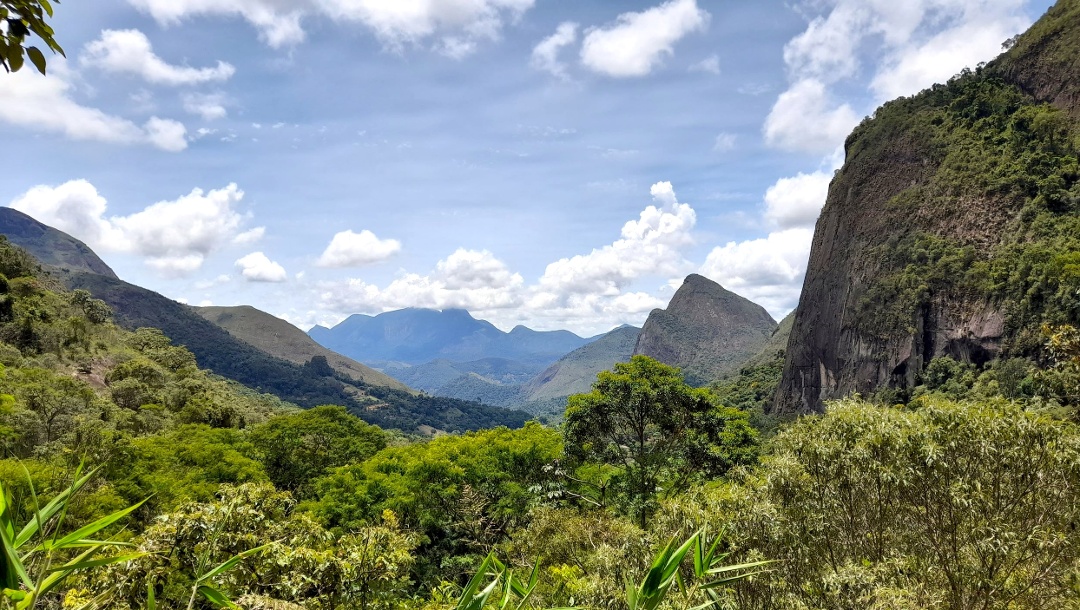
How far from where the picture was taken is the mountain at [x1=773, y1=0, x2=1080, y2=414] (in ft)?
219

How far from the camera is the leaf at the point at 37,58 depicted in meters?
2.30

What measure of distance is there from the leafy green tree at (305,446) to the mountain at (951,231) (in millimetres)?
65184

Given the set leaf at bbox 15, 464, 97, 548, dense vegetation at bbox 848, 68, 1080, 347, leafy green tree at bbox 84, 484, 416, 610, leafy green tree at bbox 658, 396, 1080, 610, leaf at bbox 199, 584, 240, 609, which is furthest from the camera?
dense vegetation at bbox 848, 68, 1080, 347

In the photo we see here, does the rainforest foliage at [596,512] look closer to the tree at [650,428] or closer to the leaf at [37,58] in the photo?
the tree at [650,428]

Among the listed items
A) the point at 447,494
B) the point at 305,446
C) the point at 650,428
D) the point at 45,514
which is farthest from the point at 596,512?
the point at 305,446

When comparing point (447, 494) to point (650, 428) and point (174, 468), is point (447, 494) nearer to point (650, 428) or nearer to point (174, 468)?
point (650, 428)

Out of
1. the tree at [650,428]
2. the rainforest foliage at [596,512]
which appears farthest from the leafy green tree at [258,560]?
the tree at [650,428]

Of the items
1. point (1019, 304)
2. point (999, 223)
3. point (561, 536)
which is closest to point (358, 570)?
point (561, 536)

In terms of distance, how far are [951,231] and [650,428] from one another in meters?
83.1

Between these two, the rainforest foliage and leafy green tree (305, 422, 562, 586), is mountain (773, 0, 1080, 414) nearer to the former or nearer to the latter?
the rainforest foliage

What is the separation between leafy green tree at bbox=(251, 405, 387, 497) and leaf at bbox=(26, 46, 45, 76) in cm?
3006

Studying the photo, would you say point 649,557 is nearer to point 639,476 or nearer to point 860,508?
point 860,508

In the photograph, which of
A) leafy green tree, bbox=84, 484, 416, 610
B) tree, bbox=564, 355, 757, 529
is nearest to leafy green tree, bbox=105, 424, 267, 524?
tree, bbox=564, 355, 757, 529

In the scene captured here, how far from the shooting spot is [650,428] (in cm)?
2180
